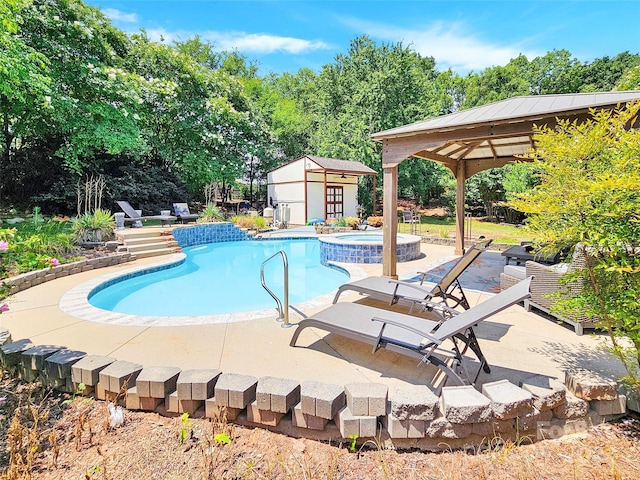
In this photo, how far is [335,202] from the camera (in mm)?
20453

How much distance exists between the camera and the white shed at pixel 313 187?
746 inches

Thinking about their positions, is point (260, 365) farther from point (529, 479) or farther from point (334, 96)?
point (334, 96)

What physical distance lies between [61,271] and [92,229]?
9.16 ft

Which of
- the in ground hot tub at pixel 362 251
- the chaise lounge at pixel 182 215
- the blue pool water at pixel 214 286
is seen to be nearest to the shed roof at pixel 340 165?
the chaise lounge at pixel 182 215

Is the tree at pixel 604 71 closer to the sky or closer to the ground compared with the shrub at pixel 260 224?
closer to the sky

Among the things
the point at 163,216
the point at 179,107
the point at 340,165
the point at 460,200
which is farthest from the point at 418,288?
the point at 179,107

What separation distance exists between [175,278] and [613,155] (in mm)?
8966

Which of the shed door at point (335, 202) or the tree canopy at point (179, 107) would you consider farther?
the shed door at point (335, 202)

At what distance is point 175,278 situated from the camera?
8859 millimetres

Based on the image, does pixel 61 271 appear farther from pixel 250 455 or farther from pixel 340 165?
pixel 340 165

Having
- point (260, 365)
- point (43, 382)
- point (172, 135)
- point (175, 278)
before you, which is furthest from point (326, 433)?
point (172, 135)

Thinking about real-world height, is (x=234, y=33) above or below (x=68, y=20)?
above

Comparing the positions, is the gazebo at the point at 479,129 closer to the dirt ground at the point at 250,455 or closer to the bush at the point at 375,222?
the dirt ground at the point at 250,455

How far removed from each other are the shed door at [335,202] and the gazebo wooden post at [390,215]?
13.7m
